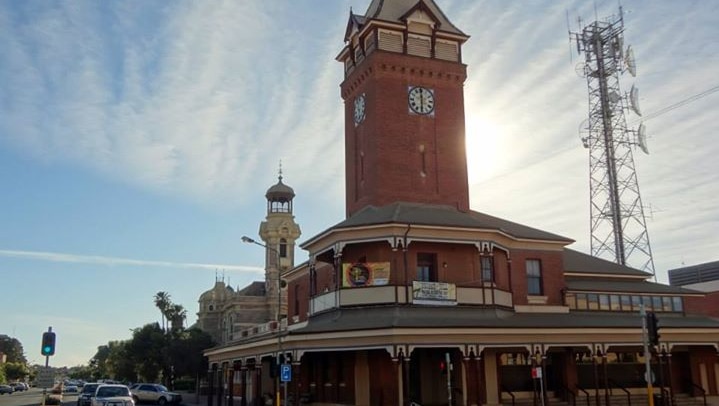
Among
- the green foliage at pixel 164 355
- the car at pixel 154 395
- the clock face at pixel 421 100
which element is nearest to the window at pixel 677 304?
the clock face at pixel 421 100

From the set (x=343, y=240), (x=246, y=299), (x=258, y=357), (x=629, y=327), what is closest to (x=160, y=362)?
(x=246, y=299)

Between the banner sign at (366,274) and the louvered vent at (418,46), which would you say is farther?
the louvered vent at (418,46)

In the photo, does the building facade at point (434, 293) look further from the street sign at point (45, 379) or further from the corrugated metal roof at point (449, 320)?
the street sign at point (45, 379)

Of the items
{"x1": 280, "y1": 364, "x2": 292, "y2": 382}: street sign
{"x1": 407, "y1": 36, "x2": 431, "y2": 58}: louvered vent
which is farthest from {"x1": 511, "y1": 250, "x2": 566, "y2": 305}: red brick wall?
{"x1": 280, "y1": 364, "x2": 292, "y2": 382}: street sign

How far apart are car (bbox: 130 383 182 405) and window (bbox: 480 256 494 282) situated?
31.5 metres

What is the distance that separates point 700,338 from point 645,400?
433 cm

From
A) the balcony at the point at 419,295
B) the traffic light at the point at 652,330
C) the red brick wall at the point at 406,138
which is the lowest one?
the traffic light at the point at 652,330

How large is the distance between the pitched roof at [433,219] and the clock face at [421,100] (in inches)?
227

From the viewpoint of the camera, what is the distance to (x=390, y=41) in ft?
135

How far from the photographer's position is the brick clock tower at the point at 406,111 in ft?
129

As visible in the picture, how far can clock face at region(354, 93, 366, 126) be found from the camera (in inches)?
1649

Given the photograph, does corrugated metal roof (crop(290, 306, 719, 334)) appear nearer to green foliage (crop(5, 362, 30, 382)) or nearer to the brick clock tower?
the brick clock tower

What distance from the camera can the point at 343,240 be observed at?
112 ft

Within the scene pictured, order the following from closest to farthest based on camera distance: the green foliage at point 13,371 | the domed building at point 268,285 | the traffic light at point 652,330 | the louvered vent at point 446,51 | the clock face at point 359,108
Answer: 1. the traffic light at point 652,330
2. the clock face at point 359,108
3. the louvered vent at point 446,51
4. the domed building at point 268,285
5. the green foliage at point 13,371
